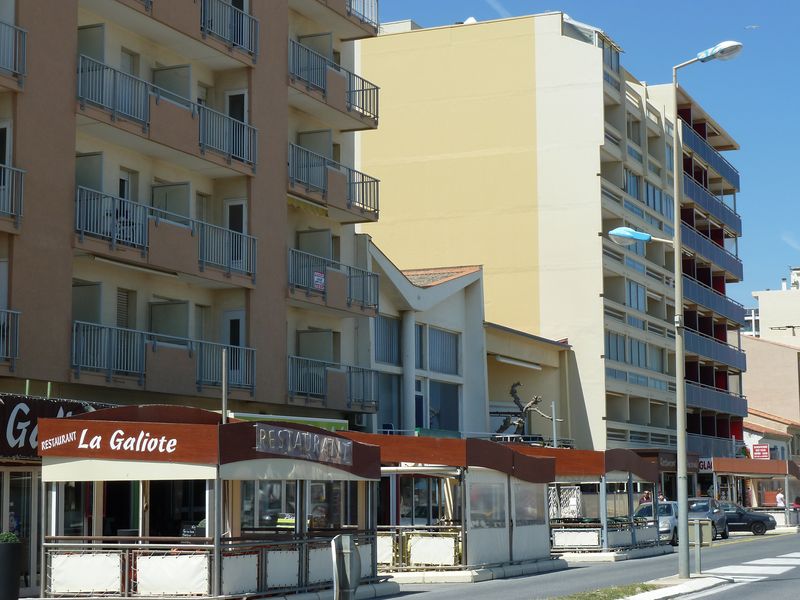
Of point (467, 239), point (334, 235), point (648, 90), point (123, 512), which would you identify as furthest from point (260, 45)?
point (648, 90)

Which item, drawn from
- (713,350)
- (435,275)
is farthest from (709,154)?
(435,275)

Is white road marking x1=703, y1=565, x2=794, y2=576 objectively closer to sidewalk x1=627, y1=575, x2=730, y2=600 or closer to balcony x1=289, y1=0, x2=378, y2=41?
sidewalk x1=627, y1=575, x2=730, y2=600

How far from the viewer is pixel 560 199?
59.4 m

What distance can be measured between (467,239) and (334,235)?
19.4m

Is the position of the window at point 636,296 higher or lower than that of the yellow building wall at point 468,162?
lower

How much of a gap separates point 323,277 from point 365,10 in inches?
363

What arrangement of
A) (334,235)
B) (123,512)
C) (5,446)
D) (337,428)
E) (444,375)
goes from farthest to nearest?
(444,375) < (334,235) < (337,428) < (123,512) < (5,446)

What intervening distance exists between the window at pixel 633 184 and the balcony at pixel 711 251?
676 cm

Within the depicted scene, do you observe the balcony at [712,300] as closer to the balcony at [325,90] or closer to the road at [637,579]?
the balcony at [325,90]

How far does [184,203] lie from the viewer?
33375 mm

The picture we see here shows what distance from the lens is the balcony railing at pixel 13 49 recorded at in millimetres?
26594

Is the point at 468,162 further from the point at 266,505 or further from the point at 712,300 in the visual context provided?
the point at 266,505

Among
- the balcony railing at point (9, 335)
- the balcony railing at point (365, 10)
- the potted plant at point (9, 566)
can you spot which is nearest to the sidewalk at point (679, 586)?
the potted plant at point (9, 566)

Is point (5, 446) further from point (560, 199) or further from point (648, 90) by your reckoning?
point (648, 90)
